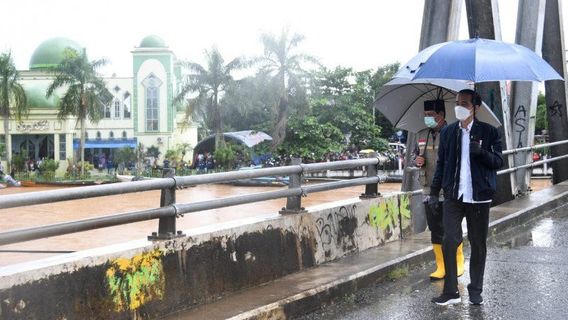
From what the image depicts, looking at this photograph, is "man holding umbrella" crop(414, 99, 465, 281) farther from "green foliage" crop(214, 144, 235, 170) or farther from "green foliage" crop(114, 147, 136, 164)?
"green foliage" crop(114, 147, 136, 164)

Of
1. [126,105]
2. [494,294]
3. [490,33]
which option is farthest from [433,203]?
[126,105]

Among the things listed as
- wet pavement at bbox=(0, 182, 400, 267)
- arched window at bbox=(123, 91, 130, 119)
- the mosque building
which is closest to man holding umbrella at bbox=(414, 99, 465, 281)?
wet pavement at bbox=(0, 182, 400, 267)

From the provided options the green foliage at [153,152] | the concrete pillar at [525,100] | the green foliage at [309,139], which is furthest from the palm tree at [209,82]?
the concrete pillar at [525,100]

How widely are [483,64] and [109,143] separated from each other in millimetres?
60254

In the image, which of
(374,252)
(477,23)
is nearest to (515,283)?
(374,252)

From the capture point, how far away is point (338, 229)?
24.2ft

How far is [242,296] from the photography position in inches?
223

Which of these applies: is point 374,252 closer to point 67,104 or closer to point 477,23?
point 477,23

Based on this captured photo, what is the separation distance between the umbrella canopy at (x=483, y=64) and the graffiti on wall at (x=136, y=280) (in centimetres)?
Result: 297

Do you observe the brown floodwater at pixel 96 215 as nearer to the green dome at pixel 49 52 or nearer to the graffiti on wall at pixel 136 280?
the graffiti on wall at pixel 136 280

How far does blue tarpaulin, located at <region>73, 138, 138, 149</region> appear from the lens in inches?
2441

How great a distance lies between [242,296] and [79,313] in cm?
157

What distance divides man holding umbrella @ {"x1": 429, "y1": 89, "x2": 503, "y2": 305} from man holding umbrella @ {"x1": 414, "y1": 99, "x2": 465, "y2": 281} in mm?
669

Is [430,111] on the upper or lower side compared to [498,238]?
upper
